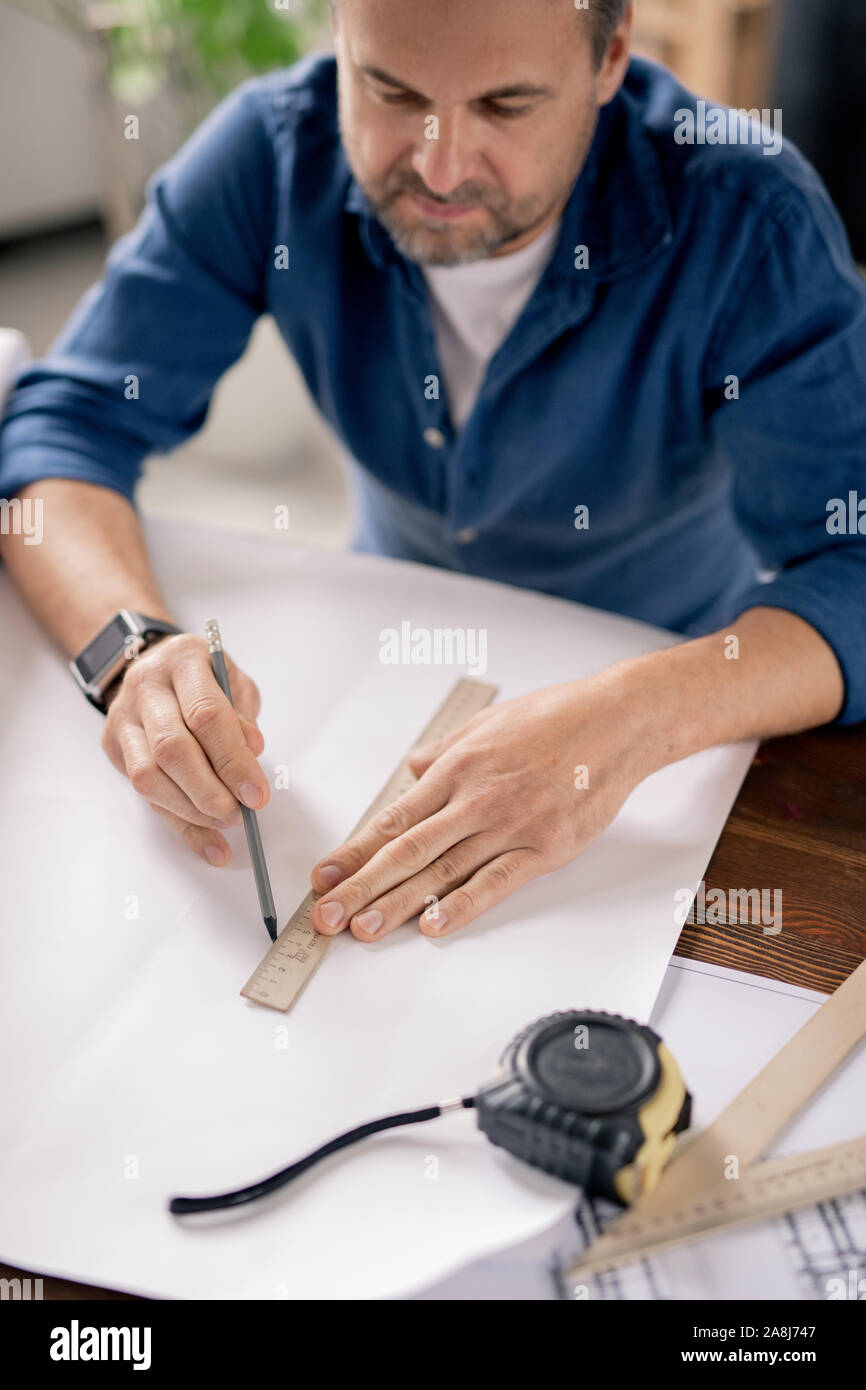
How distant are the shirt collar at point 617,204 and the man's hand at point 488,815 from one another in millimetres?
477

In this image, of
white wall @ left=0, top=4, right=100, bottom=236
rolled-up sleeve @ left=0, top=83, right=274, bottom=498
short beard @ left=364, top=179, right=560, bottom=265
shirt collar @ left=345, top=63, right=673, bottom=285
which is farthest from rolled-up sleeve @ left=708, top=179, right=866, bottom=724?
white wall @ left=0, top=4, right=100, bottom=236

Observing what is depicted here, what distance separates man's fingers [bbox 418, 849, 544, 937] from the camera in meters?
0.95

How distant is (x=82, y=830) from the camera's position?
1.04m

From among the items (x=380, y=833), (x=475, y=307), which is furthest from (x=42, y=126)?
(x=380, y=833)

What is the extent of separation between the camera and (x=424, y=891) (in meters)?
0.96

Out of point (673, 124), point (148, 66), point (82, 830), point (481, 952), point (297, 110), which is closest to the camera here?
point (481, 952)

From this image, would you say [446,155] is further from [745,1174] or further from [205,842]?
[745,1174]

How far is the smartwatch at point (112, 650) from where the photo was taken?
1146 millimetres

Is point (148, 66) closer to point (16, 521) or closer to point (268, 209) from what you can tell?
point (268, 209)

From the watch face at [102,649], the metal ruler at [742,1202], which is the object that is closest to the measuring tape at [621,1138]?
the metal ruler at [742,1202]

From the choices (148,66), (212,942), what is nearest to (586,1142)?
(212,942)

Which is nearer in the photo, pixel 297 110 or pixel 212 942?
pixel 212 942

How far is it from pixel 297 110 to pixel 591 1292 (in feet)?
3.99

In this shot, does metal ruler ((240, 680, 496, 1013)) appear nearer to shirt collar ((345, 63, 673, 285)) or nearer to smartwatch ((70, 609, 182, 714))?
smartwatch ((70, 609, 182, 714))
